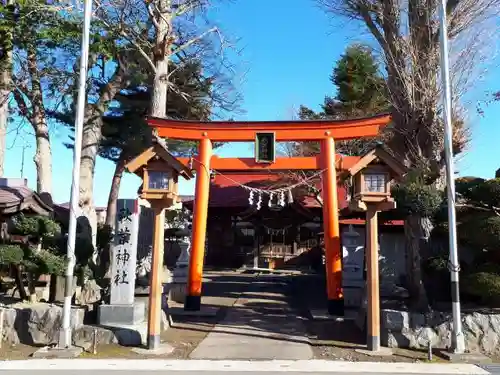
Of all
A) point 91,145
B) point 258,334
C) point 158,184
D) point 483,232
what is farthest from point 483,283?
point 91,145

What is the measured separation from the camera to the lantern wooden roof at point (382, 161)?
380 inches

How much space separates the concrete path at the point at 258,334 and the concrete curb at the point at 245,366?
17.2 inches

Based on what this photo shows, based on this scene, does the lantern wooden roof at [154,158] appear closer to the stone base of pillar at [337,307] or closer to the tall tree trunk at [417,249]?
the stone base of pillar at [337,307]

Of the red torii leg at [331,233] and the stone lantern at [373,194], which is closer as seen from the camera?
the stone lantern at [373,194]

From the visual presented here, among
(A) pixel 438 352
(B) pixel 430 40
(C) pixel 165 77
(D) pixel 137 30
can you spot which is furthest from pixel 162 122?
(A) pixel 438 352

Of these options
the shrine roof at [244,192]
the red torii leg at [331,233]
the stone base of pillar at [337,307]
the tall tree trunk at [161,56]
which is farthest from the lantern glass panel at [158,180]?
the shrine roof at [244,192]

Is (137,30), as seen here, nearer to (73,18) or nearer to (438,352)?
(73,18)

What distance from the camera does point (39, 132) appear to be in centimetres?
1628

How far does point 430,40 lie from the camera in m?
12.4

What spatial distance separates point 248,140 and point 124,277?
16.9 ft

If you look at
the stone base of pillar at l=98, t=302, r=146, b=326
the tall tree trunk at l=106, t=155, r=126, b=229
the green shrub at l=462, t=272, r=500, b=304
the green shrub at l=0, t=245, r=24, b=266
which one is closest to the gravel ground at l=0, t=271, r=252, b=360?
the stone base of pillar at l=98, t=302, r=146, b=326

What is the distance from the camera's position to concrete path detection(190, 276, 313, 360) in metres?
9.05

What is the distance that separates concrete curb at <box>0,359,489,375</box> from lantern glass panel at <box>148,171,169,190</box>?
3403mm

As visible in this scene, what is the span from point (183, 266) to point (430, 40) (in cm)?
994
